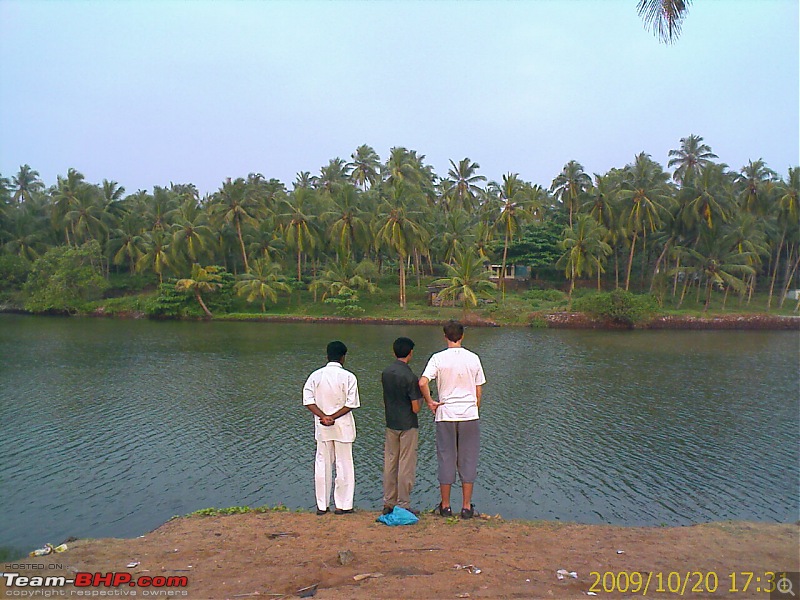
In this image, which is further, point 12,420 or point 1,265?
point 1,265

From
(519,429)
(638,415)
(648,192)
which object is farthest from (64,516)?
(648,192)

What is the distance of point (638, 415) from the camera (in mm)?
15422

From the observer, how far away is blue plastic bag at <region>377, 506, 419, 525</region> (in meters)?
6.32

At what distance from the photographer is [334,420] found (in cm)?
654

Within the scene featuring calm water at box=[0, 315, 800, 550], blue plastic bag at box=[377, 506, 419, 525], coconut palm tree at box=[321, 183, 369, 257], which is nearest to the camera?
blue plastic bag at box=[377, 506, 419, 525]

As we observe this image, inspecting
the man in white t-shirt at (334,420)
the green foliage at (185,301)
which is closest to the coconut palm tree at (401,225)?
the green foliage at (185,301)

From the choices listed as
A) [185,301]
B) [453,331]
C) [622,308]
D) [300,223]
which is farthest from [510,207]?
[453,331]

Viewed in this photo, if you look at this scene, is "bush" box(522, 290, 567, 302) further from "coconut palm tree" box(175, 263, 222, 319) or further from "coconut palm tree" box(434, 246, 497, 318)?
"coconut palm tree" box(175, 263, 222, 319)

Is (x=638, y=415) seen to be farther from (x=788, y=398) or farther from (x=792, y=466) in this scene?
(x=788, y=398)

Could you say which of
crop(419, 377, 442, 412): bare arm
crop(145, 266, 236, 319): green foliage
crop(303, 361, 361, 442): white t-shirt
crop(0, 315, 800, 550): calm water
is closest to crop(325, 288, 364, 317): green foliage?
crop(145, 266, 236, 319): green foliage

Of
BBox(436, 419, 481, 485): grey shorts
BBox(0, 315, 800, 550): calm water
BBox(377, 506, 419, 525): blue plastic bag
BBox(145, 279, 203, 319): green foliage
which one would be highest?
BBox(436, 419, 481, 485): grey shorts

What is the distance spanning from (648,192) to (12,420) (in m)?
42.7

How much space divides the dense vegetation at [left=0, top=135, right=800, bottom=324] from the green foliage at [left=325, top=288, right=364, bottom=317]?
0.18m

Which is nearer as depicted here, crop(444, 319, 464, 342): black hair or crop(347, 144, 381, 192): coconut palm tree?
crop(444, 319, 464, 342): black hair
